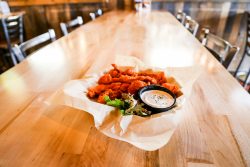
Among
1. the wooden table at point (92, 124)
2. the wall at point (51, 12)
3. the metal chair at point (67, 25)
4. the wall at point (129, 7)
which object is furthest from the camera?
the wall at point (51, 12)

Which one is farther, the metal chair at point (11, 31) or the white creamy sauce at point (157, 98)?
the metal chair at point (11, 31)

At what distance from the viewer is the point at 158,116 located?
58cm

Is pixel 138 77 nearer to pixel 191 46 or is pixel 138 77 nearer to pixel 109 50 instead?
pixel 109 50

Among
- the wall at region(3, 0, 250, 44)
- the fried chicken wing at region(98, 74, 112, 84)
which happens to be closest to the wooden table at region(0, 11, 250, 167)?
the fried chicken wing at region(98, 74, 112, 84)

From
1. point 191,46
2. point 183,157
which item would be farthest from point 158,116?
point 191,46

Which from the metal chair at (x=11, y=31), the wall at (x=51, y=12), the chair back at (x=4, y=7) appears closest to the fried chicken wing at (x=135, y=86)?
the metal chair at (x=11, y=31)

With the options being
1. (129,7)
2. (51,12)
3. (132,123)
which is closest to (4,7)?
(51,12)

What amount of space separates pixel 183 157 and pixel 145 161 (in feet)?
0.35

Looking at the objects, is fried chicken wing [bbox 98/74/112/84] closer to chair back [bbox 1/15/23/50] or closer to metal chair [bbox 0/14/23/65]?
metal chair [bbox 0/14/23/65]

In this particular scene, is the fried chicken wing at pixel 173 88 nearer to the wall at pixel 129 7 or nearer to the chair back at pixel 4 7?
the wall at pixel 129 7

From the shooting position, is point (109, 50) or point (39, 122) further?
point (109, 50)

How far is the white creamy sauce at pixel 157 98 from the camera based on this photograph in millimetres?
632

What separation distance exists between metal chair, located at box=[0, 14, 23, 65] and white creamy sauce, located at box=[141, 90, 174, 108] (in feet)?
8.47

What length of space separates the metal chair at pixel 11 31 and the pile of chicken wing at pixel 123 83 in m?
2.39
